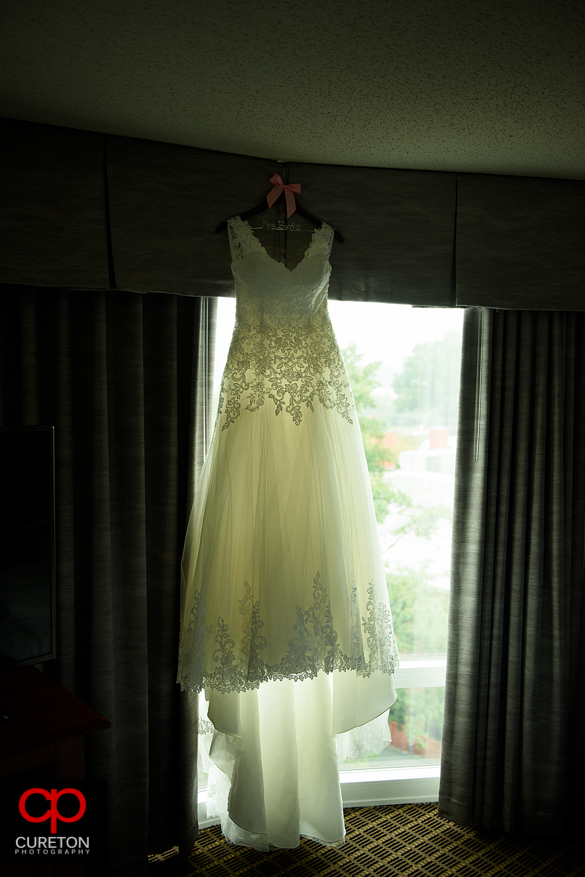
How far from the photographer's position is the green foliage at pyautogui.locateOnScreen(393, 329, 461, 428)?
238 cm

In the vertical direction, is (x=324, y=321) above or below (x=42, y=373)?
above

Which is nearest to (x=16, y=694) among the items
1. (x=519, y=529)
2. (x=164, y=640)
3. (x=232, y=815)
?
(x=164, y=640)

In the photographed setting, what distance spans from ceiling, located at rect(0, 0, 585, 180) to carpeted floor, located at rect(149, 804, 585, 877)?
2.33m

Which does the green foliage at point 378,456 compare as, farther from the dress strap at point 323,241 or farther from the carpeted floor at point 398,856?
the carpeted floor at point 398,856

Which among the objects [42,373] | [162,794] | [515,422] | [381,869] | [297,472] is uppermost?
[42,373]

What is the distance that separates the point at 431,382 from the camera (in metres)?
2.39

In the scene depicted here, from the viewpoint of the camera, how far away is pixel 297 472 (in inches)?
70.1

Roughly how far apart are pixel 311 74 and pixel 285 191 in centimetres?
52

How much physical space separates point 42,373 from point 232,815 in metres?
1.50

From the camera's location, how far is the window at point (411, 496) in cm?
236

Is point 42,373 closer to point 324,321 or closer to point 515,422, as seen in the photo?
point 324,321

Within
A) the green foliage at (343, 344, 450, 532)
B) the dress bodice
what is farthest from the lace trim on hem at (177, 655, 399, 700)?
the dress bodice

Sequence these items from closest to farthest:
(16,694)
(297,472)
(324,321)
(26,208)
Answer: (16,694) < (26,208) < (297,472) < (324,321)

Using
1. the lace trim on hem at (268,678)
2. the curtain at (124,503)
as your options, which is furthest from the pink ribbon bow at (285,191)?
the lace trim on hem at (268,678)
